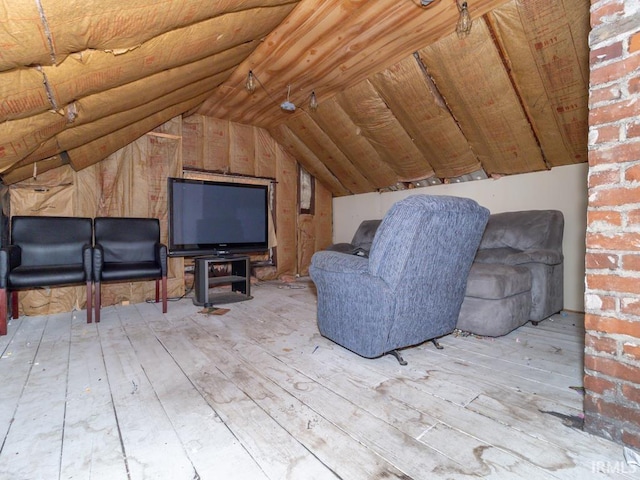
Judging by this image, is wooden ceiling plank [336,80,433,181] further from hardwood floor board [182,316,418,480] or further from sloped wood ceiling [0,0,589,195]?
hardwood floor board [182,316,418,480]

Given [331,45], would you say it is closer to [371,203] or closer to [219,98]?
[219,98]

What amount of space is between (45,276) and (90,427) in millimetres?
1844

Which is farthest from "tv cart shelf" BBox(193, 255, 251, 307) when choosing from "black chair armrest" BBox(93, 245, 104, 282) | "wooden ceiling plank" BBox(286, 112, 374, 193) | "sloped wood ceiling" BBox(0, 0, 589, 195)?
"wooden ceiling plank" BBox(286, 112, 374, 193)

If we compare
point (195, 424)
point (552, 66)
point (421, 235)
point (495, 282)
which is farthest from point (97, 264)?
point (552, 66)

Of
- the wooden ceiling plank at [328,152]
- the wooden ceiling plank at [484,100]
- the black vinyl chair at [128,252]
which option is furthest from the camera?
the wooden ceiling plank at [328,152]

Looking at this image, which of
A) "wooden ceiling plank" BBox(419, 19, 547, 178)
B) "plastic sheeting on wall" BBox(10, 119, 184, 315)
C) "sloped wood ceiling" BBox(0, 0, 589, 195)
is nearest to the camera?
"sloped wood ceiling" BBox(0, 0, 589, 195)

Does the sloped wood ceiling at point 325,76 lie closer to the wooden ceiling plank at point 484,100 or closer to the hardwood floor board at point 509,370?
the wooden ceiling plank at point 484,100

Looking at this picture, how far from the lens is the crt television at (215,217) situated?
11.5ft

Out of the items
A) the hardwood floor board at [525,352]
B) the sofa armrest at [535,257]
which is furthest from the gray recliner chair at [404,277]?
the sofa armrest at [535,257]

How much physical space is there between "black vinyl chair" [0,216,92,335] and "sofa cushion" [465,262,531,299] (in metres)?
3.24

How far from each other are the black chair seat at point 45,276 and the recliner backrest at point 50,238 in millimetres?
370

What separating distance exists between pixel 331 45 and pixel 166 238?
2866 millimetres

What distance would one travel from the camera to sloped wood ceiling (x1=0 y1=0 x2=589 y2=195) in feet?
4.27

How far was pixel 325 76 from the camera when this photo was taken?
3232 mm
